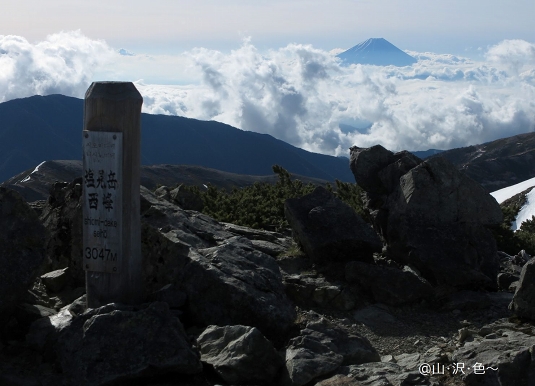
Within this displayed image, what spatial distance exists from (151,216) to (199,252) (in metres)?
1.84

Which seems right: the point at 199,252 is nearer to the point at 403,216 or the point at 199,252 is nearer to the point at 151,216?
the point at 151,216

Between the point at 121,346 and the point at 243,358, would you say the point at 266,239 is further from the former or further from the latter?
the point at 121,346

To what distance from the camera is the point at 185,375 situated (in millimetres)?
8867

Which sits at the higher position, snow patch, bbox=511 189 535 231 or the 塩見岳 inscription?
the 塩見岳 inscription

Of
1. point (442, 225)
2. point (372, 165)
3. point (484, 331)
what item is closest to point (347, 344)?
point (484, 331)

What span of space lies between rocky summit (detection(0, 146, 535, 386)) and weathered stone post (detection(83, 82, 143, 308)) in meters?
0.70

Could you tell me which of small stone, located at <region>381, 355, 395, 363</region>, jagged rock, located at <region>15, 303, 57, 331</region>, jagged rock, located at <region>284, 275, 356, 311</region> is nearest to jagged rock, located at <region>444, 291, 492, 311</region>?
jagged rock, located at <region>284, 275, 356, 311</region>

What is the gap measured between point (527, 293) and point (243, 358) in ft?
21.0

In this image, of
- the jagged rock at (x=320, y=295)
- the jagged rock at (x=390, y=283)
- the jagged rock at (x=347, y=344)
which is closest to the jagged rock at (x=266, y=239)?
the jagged rock at (x=320, y=295)

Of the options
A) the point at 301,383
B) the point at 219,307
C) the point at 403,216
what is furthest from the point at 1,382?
the point at 403,216

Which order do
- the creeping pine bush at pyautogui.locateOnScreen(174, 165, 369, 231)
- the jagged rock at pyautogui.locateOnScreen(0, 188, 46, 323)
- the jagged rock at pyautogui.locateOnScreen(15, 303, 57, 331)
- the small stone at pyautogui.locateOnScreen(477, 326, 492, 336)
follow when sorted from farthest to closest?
the creeping pine bush at pyautogui.locateOnScreen(174, 165, 369, 231) → the small stone at pyautogui.locateOnScreen(477, 326, 492, 336) → the jagged rock at pyautogui.locateOnScreen(15, 303, 57, 331) → the jagged rock at pyautogui.locateOnScreen(0, 188, 46, 323)

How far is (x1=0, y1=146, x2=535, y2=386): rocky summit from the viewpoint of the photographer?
8.66 metres

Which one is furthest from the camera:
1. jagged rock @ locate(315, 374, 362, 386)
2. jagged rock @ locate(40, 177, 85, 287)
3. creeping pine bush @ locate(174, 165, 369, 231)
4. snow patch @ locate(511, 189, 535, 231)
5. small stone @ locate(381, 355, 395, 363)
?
snow patch @ locate(511, 189, 535, 231)

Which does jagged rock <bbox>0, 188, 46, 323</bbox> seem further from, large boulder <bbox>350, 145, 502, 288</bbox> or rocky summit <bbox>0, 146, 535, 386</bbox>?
large boulder <bbox>350, 145, 502, 288</bbox>
